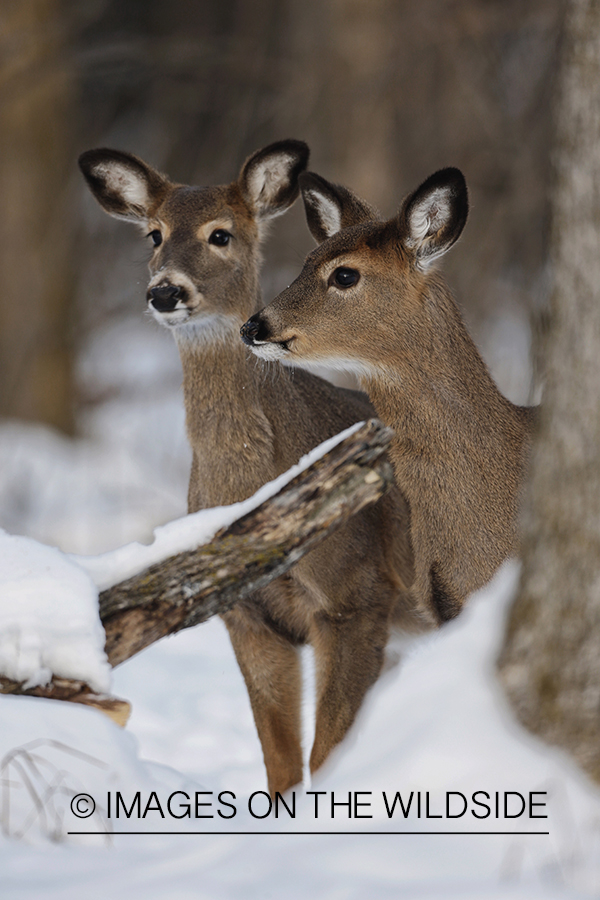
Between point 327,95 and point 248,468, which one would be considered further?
point 327,95

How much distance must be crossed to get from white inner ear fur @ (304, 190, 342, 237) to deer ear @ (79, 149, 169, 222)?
90 cm

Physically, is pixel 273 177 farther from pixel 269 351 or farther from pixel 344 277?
pixel 269 351

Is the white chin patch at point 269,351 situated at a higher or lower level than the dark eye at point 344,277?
lower

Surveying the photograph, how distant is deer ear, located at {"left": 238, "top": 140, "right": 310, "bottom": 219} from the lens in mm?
5176

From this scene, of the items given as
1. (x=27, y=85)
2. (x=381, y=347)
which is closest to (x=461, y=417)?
(x=381, y=347)

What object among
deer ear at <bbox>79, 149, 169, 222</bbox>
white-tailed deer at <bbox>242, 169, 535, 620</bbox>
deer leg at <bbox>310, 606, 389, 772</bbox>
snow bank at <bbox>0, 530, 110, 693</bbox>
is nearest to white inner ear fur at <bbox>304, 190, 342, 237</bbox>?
white-tailed deer at <bbox>242, 169, 535, 620</bbox>

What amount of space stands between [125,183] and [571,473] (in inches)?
130

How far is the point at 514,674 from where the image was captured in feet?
9.04

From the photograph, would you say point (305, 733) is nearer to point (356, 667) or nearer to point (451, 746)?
point (356, 667)

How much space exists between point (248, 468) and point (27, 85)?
5.99 metres

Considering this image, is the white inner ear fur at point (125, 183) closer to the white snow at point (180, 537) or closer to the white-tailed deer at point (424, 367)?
the white-tailed deer at point (424, 367)

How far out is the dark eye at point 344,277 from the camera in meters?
4.34

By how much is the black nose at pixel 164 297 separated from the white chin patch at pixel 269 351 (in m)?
0.54

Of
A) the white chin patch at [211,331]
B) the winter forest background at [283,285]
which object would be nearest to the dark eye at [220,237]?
the white chin patch at [211,331]
